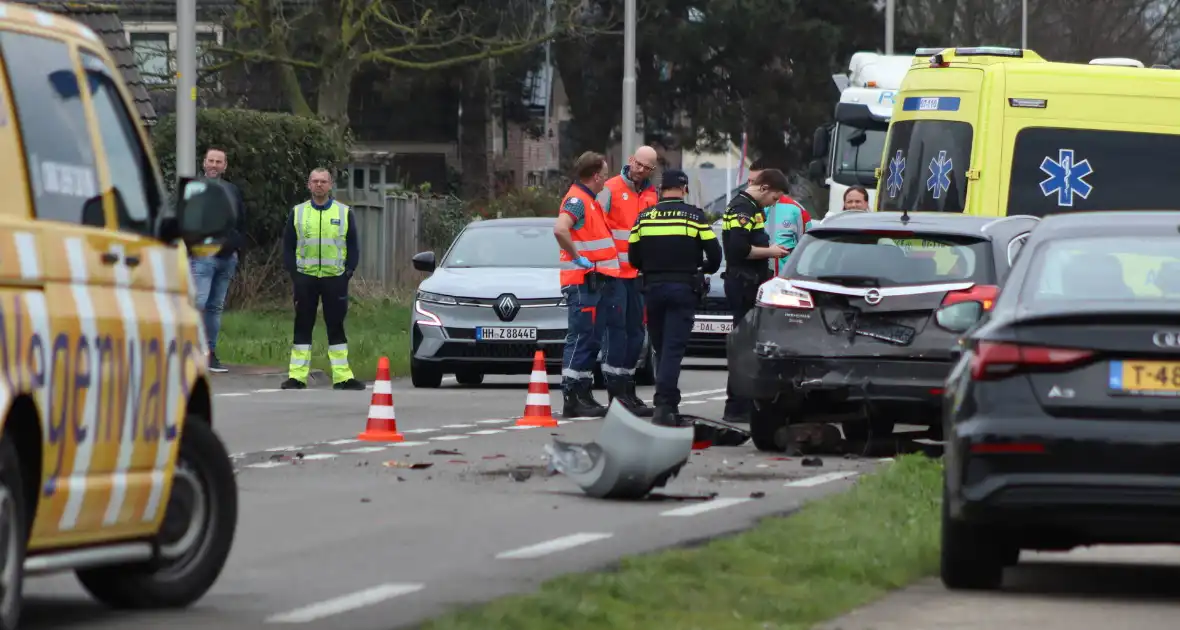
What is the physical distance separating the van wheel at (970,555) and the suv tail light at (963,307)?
5.51 m

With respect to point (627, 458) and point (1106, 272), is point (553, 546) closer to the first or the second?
point (627, 458)

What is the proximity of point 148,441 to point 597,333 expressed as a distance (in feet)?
34.9

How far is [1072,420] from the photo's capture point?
28.9ft

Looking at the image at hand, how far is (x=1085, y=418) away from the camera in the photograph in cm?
879

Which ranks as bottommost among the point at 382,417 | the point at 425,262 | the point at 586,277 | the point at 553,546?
the point at 382,417

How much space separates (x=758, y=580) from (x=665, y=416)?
7654 millimetres

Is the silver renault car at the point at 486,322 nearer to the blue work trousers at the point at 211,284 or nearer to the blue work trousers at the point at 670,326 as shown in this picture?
the blue work trousers at the point at 211,284

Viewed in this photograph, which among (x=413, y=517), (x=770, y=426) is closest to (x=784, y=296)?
(x=770, y=426)

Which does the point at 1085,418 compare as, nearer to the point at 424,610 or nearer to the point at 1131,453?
the point at 1131,453

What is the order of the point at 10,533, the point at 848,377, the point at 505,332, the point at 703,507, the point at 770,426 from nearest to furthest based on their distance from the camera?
the point at 10,533 → the point at 703,507 → the point at 848,377 → the point at 770,426 → the point at 505,332

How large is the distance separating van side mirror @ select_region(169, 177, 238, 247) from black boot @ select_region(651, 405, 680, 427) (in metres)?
8.39

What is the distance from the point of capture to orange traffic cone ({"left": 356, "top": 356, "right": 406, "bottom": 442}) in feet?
53.7

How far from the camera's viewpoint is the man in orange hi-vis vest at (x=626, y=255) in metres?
18.4

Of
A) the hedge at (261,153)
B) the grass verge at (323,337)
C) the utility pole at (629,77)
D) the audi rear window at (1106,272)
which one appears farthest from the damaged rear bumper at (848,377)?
the utility pole at (629,77)
